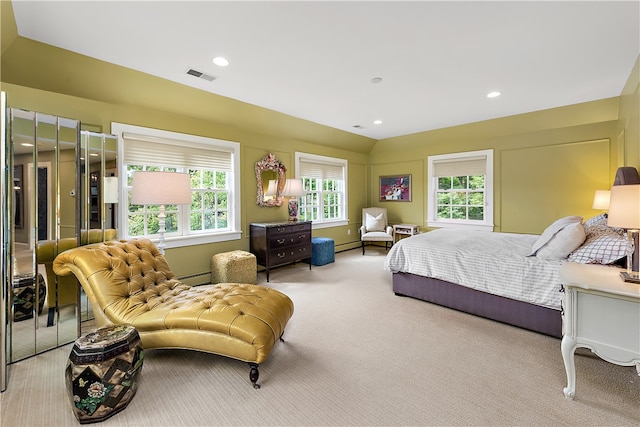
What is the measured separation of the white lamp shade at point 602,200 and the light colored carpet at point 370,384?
2.59 meters

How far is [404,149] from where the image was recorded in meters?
6.62

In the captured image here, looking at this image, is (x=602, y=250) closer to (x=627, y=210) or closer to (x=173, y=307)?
(x=627, y=210)

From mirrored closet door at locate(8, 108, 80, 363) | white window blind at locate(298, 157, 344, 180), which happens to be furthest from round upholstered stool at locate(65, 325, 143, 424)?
white window blind at locate(298, 157, 344, 180)

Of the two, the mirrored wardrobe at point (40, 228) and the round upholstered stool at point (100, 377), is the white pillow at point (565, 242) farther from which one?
the mirrored wardrobe at point (40, 228)

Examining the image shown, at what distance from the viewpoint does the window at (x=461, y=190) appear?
5465mm

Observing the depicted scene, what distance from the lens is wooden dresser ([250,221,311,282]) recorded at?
441 cm

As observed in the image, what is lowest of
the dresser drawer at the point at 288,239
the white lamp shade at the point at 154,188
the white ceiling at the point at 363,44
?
the dresser drawer at the point at 288,239

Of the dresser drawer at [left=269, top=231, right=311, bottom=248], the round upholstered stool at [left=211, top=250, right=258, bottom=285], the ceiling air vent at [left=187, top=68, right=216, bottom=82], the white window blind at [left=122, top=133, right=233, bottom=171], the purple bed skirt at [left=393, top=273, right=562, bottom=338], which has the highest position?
the ceiling air vent at [left=187, top=68, right=216, bottom=82]

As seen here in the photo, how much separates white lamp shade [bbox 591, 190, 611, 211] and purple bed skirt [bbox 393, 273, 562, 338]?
2.46 m

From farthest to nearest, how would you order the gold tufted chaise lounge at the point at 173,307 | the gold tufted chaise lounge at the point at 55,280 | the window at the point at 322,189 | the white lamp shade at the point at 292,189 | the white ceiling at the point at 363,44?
the window at the point at 322,189
the white lamp shade at the point at 292,189
the gold tufted chaise lounge at the point at 55,280
the white ceiling at the point at 363,44
the gold tufted chaise lounge at the point at 173,307

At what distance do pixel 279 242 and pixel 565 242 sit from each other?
3.46 m

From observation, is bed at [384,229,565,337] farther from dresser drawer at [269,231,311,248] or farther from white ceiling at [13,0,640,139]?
white ceiling at [13,0,640,139]

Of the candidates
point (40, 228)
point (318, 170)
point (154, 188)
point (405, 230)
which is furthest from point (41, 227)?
point (405, 230)

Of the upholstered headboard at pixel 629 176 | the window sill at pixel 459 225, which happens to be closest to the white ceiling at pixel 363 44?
the upholstered headboard at pixel 629 176
